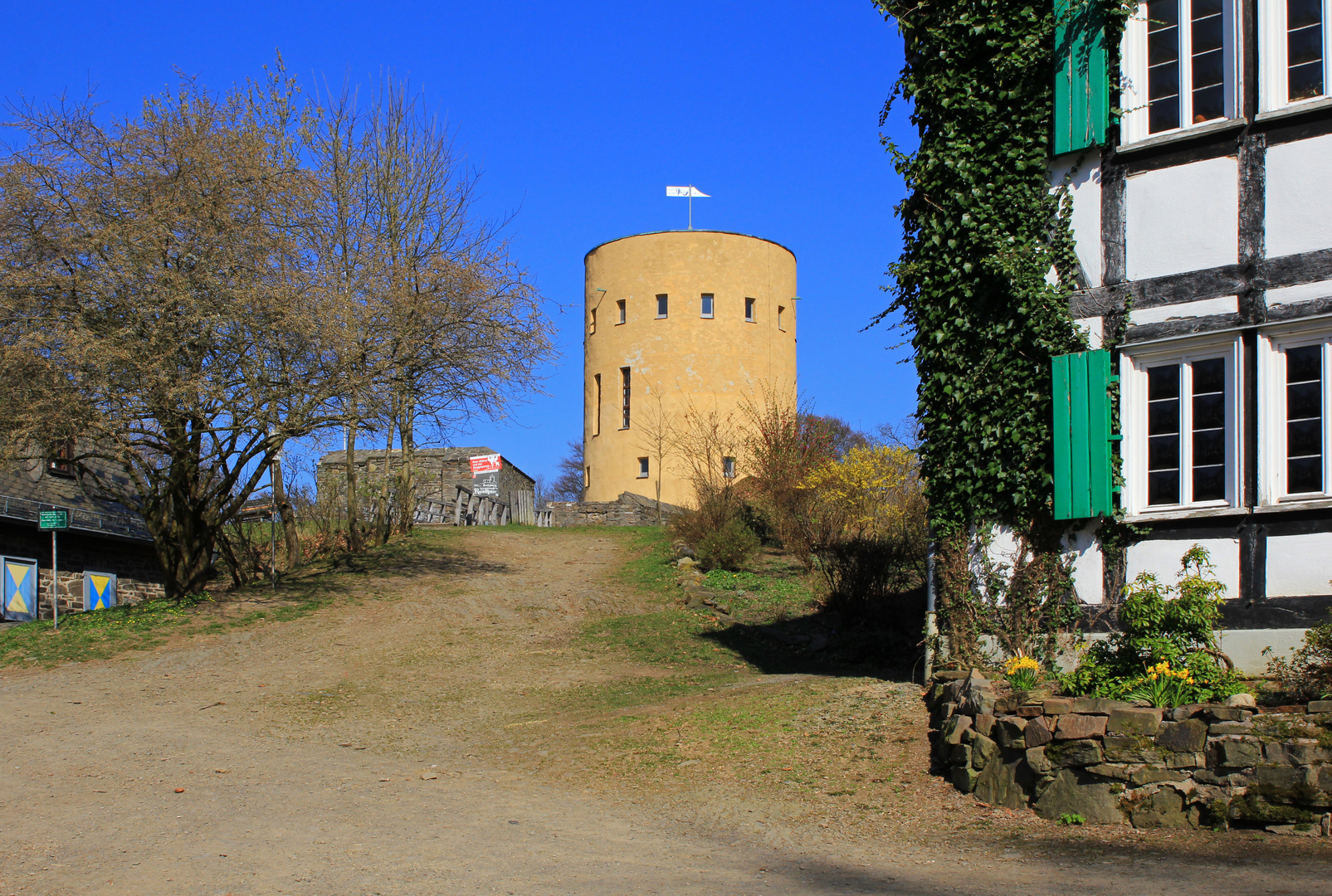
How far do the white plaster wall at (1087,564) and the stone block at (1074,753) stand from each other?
1.79 meters

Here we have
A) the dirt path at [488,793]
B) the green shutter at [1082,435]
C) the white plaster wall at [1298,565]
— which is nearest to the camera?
the dirt path at [488,793]

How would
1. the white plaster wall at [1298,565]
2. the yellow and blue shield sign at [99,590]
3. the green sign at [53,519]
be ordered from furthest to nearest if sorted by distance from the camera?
1. the yellow and blue shield sign at [99,590]
2. the green sign at [53,519]
3. the white plaster wall at [1298,565]

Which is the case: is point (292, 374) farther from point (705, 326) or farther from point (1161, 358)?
point (705, 326)

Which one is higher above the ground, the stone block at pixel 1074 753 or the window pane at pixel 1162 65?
the window pane at pixel 1162 65

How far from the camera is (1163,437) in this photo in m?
8.26

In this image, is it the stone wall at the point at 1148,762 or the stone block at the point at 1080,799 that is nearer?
the stone wall at the point at 1148,762

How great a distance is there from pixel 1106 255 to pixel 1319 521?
260 cm

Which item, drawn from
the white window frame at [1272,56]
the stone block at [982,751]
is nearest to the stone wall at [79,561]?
the stone block at [982,751]

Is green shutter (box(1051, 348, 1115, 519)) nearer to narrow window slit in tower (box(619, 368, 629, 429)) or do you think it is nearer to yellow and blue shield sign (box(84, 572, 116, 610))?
yellow and blue shield sign (box(84, 572, 116, 610))

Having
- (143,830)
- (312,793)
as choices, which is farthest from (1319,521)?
(143,830)

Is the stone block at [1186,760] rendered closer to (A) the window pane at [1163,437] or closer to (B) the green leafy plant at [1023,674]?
(B) the green leafy plant at [1023,674]

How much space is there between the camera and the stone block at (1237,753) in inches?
249

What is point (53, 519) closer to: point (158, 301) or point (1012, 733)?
point (158, 301)

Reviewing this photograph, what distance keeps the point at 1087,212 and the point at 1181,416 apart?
6.11 ft
